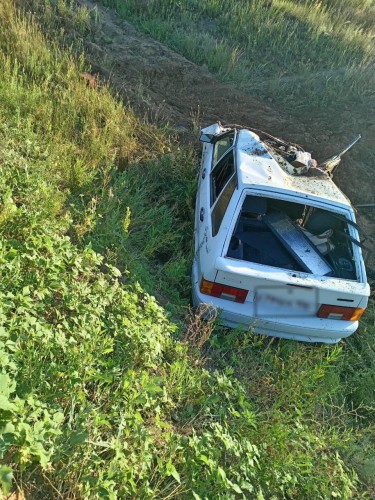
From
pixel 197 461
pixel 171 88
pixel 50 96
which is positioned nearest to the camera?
pixel 197 461

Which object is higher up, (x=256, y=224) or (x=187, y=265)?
(x=256, y=224)

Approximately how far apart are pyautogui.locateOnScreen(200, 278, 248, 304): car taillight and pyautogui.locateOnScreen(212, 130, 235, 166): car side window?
202cm

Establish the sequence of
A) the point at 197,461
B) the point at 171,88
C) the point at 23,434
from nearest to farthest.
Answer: the point at 23,434 < the point at 197,461 < the point at 171,88

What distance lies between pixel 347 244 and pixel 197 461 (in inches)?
101

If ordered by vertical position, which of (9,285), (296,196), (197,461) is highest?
(296,196)

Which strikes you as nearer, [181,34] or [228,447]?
[228,447]

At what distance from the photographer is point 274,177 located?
3.85 meters

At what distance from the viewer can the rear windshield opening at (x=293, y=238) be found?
3.88 m

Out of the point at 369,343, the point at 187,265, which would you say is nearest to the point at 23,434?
the point at 187,265

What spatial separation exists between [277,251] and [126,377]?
2219 millimetres

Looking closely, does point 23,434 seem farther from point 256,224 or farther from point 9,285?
point 256,224

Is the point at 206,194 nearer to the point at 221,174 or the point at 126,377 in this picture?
the point at 221,174

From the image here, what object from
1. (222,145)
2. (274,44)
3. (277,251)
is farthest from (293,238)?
(274,44)

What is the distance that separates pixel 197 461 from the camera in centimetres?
241
